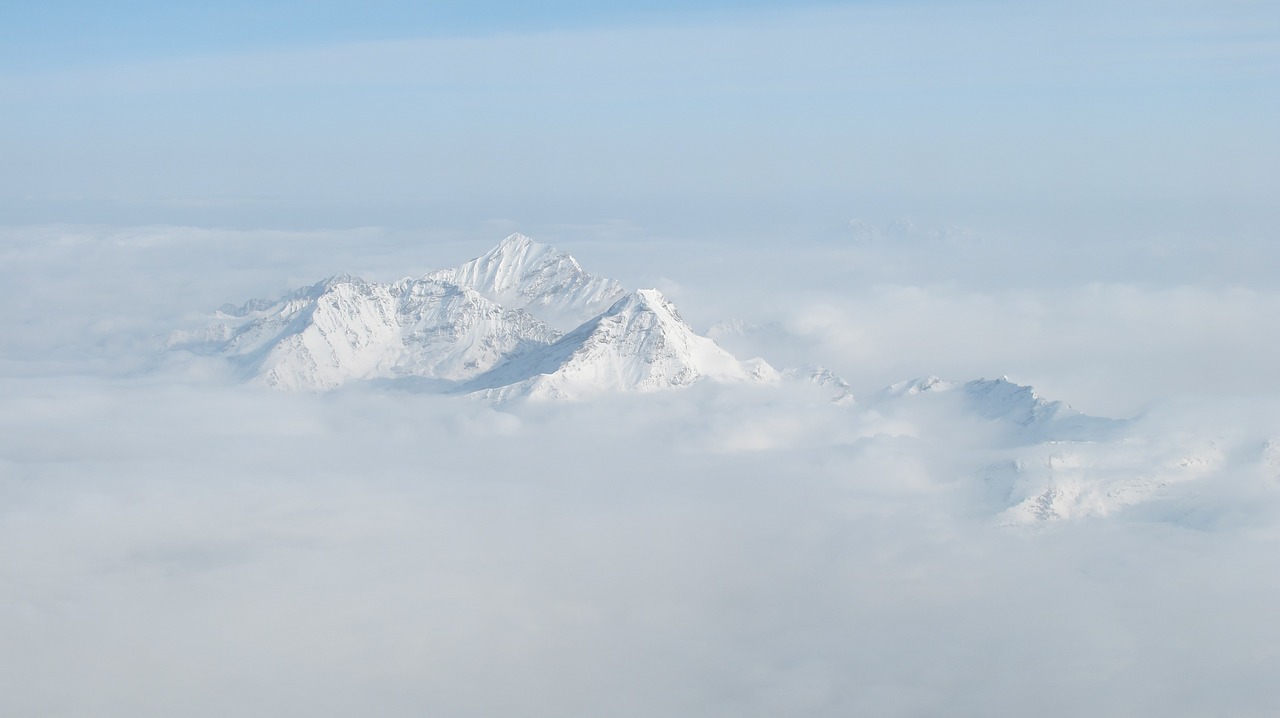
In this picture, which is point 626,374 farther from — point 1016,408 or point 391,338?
point 1016,408

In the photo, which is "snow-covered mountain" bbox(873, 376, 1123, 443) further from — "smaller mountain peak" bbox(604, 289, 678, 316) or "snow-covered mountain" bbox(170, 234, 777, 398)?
"smaller mountain peak" bbox(604, 289, 678, 316)

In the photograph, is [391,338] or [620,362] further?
[391,338]

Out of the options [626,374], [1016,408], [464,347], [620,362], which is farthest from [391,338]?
[1016,408]

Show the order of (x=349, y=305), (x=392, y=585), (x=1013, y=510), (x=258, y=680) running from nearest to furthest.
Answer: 1. (x=258, y=680)
2. (x=392, y=585)
3. (x=1013, y=510)
4. (x=349, y=305)

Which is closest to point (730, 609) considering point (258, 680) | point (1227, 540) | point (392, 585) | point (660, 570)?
point (660, 570)

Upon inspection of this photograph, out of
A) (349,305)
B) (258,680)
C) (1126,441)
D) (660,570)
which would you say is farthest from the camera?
(349,305)

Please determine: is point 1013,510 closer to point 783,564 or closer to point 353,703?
point 783,564

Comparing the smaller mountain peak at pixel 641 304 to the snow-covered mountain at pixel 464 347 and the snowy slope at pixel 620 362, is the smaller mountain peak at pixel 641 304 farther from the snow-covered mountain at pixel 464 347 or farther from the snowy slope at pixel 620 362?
the snow-covered mountain at pixel 464 347
